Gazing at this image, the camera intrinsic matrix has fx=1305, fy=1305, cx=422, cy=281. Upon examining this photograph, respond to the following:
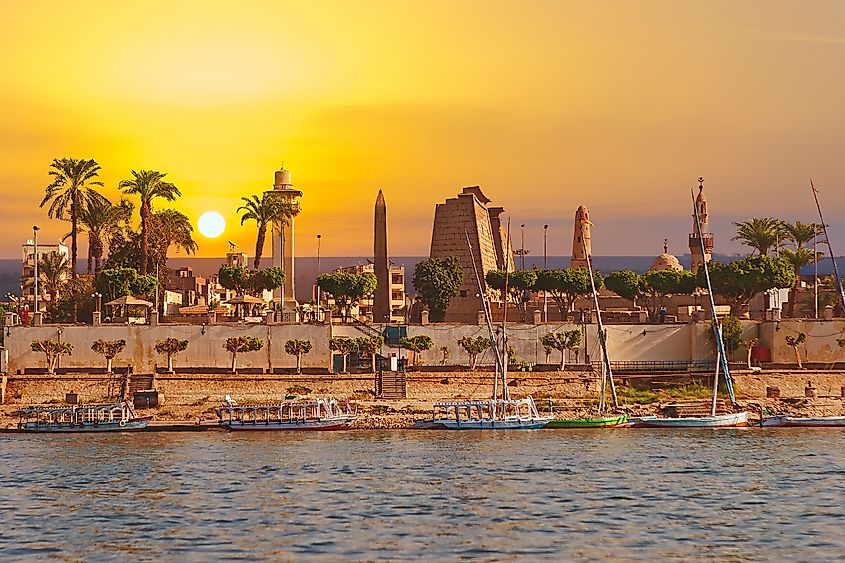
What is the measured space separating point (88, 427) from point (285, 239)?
38.9 meters

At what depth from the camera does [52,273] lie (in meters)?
120

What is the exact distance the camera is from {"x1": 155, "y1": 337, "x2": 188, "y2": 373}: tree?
82.7m

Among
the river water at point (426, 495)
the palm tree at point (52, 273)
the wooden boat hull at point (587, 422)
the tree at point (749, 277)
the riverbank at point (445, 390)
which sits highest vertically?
the palm tree at point (52, 273)

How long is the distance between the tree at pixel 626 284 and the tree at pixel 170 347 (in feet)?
122

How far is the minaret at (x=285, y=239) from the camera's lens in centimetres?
10788

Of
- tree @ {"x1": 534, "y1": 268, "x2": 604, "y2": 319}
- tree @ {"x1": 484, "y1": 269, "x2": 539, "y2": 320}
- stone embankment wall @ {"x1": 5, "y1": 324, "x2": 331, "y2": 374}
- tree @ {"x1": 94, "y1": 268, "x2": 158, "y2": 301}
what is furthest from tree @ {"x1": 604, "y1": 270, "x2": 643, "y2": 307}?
tree @ {"x1": 94, "y1": 268, "x2": 158, "y2": 301}

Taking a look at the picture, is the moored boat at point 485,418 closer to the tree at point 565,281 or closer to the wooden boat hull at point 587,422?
the wooden boat hull at point 587,422

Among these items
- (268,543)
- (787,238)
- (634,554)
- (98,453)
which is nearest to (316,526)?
(268,543)

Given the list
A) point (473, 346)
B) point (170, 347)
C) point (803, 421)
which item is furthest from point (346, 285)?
point (803, 421)

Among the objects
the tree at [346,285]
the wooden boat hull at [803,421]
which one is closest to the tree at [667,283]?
the tree at [346,285]

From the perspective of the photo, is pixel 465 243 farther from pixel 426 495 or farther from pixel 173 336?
pixel 426 495

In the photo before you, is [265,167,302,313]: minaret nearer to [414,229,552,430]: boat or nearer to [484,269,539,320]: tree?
[484,269,539,320]: tree

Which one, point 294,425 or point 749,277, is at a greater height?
point 749,277

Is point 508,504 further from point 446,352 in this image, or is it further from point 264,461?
point 446,352
